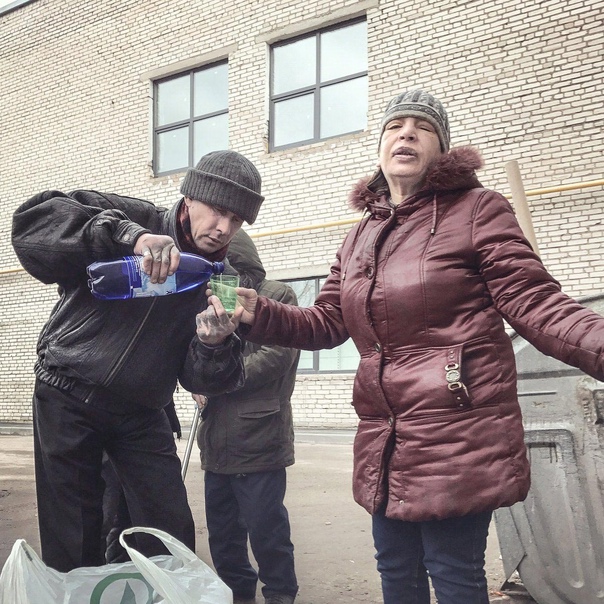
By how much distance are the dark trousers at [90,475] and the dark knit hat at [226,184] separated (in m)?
0.73

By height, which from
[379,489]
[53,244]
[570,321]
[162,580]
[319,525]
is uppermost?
[53,244]

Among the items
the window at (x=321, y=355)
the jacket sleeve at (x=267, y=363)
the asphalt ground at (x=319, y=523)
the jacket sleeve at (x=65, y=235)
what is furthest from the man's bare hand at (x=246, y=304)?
the window at (x=321, y=355)

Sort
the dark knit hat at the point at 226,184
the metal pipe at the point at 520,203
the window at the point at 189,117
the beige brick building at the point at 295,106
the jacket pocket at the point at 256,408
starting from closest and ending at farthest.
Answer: the dark knit hat at the point at 226,184, the metal pipe at the point at 520,203, the jacket pocket at the point at 256,408, the beige brick building at the point at 295,106, the window at the point at 189,117

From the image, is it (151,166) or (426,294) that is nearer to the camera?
(426,294)

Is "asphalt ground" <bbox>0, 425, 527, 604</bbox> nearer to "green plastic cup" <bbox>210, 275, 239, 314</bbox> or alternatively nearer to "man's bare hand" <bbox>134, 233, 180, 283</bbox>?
"green plastic cup" <bbox>210, 275, 239, 314</bbox>

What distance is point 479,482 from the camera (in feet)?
5.45

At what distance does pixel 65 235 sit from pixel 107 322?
0.30 meters

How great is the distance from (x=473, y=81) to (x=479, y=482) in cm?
731

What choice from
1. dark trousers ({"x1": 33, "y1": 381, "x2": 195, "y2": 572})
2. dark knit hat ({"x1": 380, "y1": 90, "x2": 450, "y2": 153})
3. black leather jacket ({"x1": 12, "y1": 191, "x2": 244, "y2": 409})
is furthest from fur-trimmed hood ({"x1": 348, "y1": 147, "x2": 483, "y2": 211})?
dark trousers ({"x1": 33, "y1": 381, "x2": 195, "y2": 572})

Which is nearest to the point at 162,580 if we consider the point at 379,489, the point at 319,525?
the point at 379,489

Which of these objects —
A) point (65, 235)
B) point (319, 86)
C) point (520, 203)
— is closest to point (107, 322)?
point (65, 235)

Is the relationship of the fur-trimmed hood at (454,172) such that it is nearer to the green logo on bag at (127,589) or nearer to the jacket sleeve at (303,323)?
the jacket sleeve at (303,323)

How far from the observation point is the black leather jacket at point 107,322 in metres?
Result: 1.95

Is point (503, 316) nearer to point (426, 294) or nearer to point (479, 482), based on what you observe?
point (426, 294)
